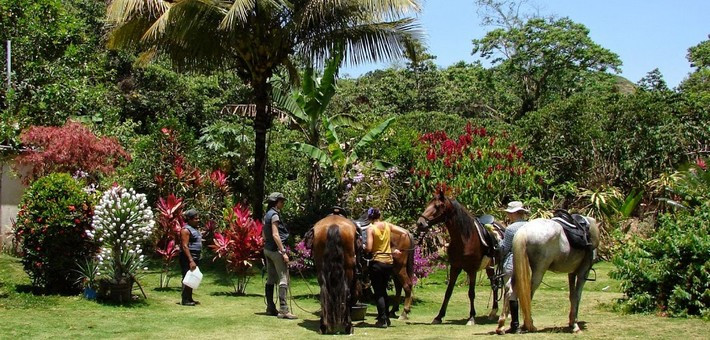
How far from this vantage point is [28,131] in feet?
51.9

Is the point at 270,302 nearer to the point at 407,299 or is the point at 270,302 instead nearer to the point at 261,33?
the point at 407,299

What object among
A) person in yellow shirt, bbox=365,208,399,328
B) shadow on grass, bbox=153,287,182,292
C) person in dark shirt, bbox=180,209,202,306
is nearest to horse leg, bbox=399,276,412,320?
person in yellow shirt, bbox=365,208,399,328

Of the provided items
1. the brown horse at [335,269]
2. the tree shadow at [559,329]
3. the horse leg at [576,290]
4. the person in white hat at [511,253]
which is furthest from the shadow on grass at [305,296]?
the horse leg at [576,290]

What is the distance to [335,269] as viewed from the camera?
9.45 metres

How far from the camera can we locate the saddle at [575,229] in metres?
9.62

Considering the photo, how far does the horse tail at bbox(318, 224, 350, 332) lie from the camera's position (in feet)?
30.7

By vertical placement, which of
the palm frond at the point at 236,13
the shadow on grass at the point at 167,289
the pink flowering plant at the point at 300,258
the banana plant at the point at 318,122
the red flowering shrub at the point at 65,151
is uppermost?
the palm frond at the point at 236,13

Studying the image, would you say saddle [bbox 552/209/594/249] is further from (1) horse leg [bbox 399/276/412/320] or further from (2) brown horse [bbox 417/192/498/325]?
(1) horse leg [bbox 399/276/412/320]

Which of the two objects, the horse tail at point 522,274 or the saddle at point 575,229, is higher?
the saddle at point 575,229

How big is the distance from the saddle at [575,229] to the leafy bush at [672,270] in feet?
5.96

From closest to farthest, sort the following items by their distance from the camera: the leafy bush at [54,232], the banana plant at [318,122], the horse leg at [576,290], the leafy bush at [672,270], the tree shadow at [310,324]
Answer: the horse leg at [576,290]
the tree shadow at [310,324]
the leafy bush at [672,270]
the leafy bush at [54,232]
the banana plant at [318,122]

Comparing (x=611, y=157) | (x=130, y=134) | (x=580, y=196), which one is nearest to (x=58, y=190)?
(x=130, y=134)

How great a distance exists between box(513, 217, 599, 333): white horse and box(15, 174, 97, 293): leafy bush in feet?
21.1

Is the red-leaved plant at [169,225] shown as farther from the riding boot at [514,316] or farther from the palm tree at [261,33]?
the riding boot at [514,316]
